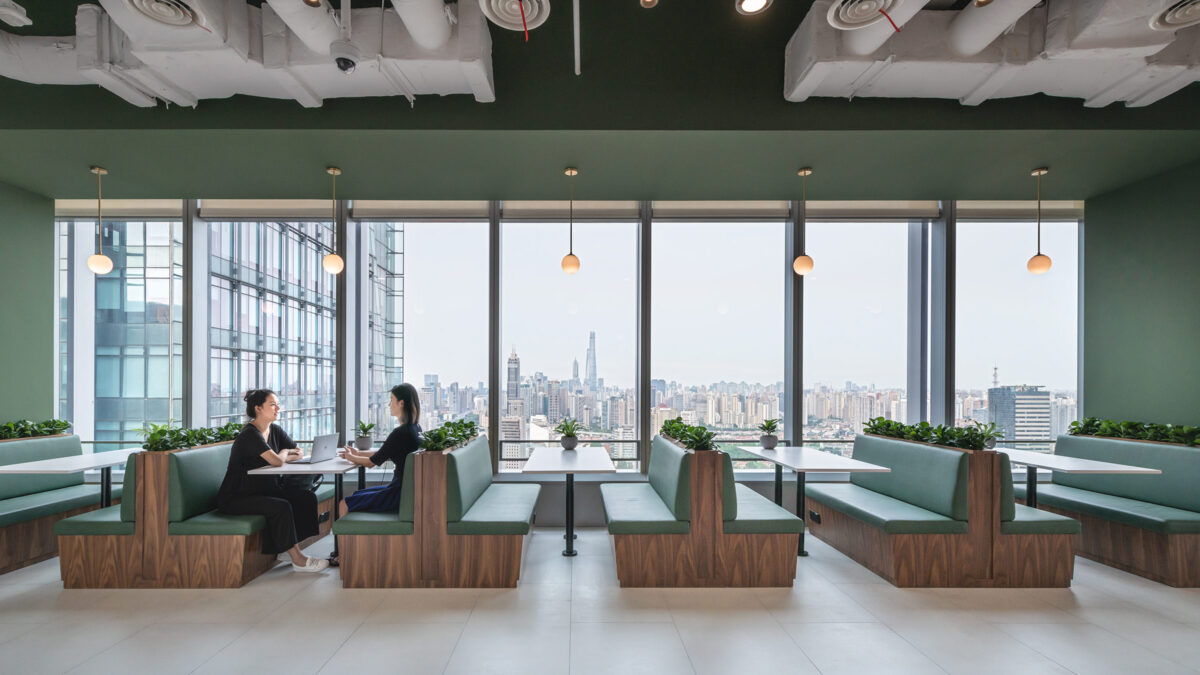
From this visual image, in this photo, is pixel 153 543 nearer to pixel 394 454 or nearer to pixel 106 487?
pixel 106 487

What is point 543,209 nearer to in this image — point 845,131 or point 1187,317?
point 845,131

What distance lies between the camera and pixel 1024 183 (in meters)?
5.03

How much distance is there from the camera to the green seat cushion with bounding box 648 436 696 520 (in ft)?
13.0

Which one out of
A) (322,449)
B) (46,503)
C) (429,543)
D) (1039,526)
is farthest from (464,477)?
(1039,526)

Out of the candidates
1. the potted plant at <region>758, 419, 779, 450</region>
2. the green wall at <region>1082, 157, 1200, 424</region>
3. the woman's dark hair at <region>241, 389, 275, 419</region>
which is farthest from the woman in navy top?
the green wall at <region>1082, 157, 1200, 424</region>

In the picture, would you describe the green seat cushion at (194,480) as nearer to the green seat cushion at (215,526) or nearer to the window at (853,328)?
the green seat cushion at (215,526)

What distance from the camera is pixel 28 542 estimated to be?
171 inches

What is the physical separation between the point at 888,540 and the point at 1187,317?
352 centimetres

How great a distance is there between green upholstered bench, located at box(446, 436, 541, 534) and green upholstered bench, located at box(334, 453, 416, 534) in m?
0.26

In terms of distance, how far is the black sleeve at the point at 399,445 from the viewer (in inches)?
165

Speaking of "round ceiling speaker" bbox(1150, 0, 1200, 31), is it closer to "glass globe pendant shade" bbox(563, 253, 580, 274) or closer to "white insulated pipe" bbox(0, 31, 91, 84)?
"glass globe pendant shade" bbox(563, 253, 580, 274)

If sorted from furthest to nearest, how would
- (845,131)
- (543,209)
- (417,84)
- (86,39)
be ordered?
(543,209)
(845,131)
(417,84)
(86,39)

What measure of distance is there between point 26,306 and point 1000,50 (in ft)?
27.6

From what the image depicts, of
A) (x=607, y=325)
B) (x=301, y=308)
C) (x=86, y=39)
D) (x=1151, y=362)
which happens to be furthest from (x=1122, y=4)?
(x=301, y=308)
